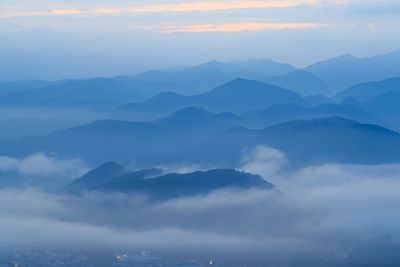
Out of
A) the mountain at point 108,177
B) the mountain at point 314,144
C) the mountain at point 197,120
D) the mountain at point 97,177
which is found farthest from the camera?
the mountain at point 197,120

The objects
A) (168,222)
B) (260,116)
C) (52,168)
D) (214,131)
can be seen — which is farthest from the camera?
(260,116)

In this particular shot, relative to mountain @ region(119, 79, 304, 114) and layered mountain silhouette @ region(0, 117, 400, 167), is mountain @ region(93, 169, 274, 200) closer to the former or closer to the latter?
layered mountain silhouette @ region(0, 117, 400, 167)

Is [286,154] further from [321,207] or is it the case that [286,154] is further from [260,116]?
[260,116]

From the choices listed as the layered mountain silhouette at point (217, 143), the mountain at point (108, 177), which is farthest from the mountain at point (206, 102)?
the mountain at point (108, 177)

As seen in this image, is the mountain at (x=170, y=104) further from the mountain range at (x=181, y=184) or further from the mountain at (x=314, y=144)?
the mountain range at (x=181, y=184)

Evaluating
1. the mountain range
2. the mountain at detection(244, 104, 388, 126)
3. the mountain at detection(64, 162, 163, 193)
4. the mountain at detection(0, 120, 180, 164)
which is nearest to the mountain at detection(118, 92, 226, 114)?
the mountain at detection(244, 104, 388, 126)

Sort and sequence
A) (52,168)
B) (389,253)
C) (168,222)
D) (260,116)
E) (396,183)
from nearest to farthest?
(389,253)
(168,222)
(396,183)
(52,168)
(260,116)

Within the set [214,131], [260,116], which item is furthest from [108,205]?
[260,116]
